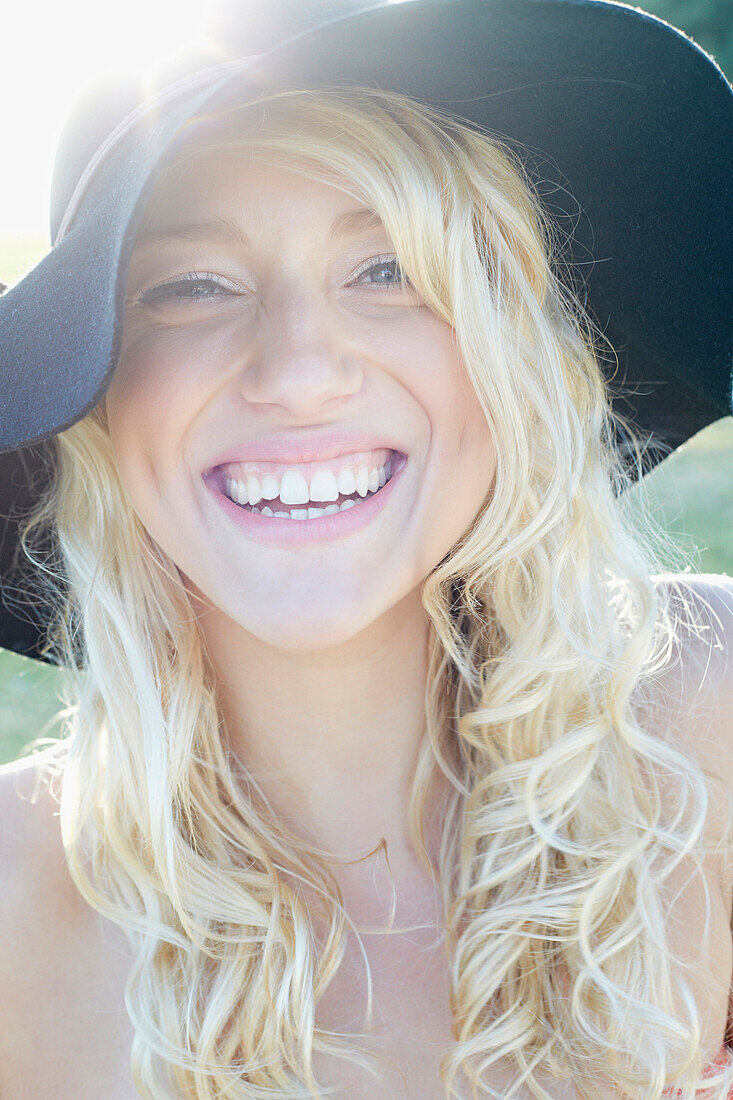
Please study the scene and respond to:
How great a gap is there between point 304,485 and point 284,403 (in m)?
0.15

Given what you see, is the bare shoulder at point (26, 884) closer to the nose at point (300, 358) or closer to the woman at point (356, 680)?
the woman at point (356, 680)

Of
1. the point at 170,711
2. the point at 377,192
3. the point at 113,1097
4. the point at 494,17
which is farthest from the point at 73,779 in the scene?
the point at 494,17

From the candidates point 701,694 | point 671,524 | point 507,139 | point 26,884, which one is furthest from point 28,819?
point 671,524

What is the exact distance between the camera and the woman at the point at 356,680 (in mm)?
1760

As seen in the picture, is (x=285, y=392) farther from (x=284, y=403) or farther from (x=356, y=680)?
(x=356, y=680)

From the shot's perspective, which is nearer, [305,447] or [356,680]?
[305,447]

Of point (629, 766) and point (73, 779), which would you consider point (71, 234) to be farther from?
point (629, 766)

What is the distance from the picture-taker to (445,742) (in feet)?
7.14

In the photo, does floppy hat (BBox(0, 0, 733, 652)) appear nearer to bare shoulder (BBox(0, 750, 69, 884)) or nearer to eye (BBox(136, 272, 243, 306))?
eye (BBox(136, 272, 243, 306))

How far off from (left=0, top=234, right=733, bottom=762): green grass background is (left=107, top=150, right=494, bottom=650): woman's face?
37 cm

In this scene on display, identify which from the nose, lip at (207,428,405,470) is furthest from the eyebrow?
lip at (207,428,405,470)

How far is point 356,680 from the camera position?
203cm

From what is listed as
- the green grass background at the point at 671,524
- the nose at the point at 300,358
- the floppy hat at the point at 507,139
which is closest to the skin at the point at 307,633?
the nose at the point at 300,358

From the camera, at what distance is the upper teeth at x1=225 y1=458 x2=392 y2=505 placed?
1809mm
